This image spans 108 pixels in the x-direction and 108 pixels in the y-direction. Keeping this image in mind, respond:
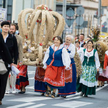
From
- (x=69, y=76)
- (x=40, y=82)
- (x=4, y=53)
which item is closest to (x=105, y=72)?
(x=69, y=76)

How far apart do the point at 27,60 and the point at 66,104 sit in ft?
8.40

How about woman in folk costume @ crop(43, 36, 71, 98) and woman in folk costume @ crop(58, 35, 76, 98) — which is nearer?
woman in folk costume @ crop(43, 36, 71, 98)

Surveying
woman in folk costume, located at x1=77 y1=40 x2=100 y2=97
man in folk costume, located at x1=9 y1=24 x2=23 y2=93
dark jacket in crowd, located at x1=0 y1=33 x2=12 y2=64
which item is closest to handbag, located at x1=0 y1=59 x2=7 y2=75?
dark jacket in crowd, located at x1=0 y1=33 x2=12 y2=64

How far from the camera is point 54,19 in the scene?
47.8 ft

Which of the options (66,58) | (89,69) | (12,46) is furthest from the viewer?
(89,69)

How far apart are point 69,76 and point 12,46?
3.39 meters

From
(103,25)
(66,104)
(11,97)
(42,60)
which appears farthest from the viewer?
(103,25)

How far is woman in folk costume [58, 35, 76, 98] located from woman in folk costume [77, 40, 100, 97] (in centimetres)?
67

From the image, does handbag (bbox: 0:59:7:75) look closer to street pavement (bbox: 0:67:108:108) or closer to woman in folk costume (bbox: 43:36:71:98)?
street pavement (bbox: 0:67:108:108)

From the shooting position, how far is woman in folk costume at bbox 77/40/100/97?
1501 cm

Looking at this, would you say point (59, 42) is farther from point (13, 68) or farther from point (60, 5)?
point (60, 5)

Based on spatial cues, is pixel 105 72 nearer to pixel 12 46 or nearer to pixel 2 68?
pixel 12 46

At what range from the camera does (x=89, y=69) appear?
15094mm

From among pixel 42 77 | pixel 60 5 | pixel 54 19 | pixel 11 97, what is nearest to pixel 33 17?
pixel 54 19
